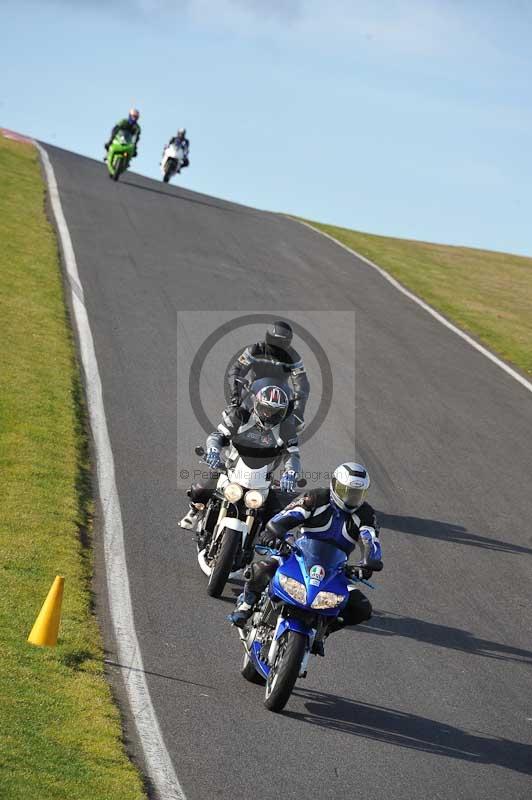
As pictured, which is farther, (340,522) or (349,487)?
(340,522)

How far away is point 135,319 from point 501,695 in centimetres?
1215

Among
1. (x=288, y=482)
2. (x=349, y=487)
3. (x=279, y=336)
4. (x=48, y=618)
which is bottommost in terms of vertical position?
(x=48, y=618)

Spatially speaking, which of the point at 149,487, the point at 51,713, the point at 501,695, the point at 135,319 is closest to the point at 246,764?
the point at 51,713

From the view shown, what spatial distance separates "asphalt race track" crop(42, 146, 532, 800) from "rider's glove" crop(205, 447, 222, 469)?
1.06m

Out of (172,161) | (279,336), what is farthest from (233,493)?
(172,161)

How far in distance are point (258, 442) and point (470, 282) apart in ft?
79.1

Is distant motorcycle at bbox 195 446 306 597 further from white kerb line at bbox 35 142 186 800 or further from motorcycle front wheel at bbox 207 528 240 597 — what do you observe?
white kerb line at bbox 35 142 186 800

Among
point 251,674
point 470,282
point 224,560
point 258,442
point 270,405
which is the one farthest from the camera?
point 470,282

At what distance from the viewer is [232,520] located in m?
10.4

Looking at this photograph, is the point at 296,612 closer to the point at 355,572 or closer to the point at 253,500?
the point at 355,572

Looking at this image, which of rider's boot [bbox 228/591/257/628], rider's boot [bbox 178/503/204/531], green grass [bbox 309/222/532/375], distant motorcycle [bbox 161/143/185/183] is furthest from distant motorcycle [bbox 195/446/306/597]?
distant motorcycle [bbox 161/143/185/183]

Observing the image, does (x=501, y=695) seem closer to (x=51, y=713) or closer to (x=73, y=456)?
(x=51, y=713)

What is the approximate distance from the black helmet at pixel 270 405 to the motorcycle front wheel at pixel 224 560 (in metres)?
1.16

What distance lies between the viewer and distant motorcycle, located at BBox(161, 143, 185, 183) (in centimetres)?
4159
